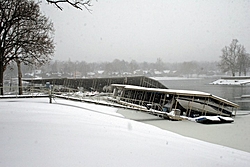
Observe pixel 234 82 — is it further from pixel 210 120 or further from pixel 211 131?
pixel 211 131

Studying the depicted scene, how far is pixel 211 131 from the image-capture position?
61.3 feet

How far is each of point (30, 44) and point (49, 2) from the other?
49.8ft

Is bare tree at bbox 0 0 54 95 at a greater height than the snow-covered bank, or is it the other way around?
bare tree at bbox 0 0 54 95

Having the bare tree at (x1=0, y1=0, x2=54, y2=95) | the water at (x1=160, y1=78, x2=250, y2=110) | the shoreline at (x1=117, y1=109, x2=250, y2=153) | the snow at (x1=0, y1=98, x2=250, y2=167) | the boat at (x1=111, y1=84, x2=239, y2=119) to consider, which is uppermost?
the bare tree at (x1=0, y1=0, x2=54, y2=95)

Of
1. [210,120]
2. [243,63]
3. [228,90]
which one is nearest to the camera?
[210,120]

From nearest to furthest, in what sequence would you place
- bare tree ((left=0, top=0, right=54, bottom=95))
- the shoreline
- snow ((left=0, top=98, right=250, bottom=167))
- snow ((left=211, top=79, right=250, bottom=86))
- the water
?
snow ((left=0, top=98, right=250, bottom=167)) → the shoreline → bare tree ((left=0, top=0, right=54, bottom=95)) → the water → snow ((left=211, top=79, right=250, bottom=86))

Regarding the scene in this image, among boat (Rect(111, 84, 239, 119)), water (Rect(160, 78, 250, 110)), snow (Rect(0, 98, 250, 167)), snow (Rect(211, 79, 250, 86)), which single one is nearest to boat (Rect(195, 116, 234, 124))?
boat (Rect(111, 84, 239, 119))

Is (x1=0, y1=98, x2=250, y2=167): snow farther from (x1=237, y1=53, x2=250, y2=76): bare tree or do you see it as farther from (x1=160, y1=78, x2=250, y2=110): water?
(x1=237, y1=53, x2=250, y2=76): bare tree

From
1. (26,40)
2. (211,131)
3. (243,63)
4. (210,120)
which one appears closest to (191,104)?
(210,120)

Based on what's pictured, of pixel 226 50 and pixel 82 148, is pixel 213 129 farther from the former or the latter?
pixel 226 50

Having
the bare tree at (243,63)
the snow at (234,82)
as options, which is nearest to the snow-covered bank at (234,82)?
the snow at (234,82)

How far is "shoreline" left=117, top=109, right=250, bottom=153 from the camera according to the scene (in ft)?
49.4

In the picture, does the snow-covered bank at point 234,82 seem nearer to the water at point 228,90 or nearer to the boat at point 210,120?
the water at point 228,90

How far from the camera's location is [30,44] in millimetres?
22031
